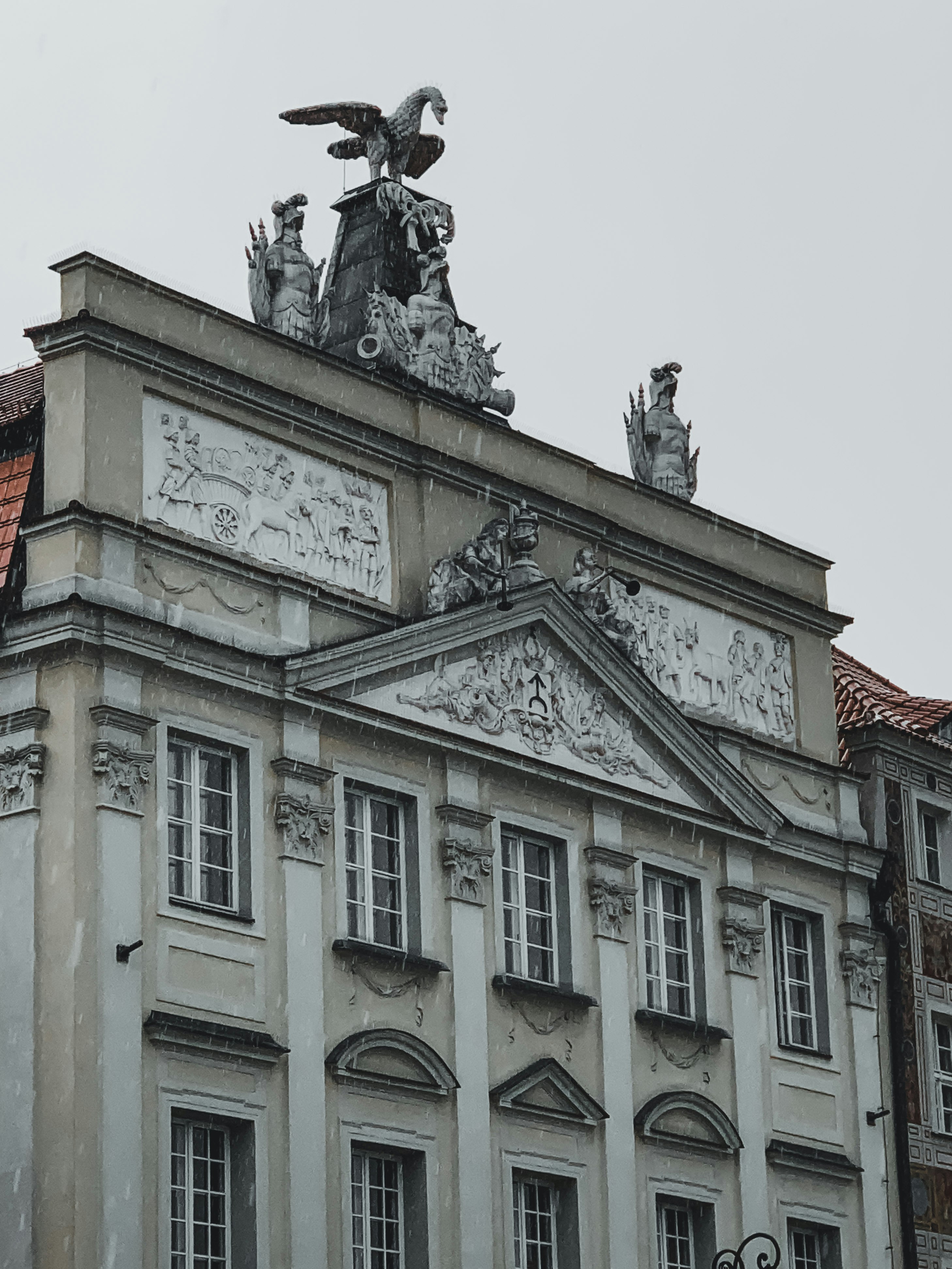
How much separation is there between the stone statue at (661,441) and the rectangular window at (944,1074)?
7.69 metres

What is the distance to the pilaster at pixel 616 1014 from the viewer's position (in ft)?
105

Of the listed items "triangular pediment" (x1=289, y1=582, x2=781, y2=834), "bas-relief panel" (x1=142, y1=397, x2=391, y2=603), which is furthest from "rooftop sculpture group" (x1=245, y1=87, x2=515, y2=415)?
"triangular pediment" (x1=289, y1=582, x2=781, y2=834)

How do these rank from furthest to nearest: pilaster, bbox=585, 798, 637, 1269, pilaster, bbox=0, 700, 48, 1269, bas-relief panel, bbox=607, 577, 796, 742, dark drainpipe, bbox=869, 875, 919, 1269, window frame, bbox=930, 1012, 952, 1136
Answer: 1. window frame, bbox=930, 1012, 952, 1136
2. dark drainpipe, bbox=869, 875, 919, 1269
3. bas-relief panel, bbox=607, 577, 796, 742
4. pilaster, bbox=585, 798, 637, 1269
5. pilaster, bbox=0, 700, 48, 1269

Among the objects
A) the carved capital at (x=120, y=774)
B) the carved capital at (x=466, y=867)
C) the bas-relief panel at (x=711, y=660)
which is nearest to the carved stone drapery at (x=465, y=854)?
the carved capital at (x=466, y=867)

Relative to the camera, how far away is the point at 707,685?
36.2 metres

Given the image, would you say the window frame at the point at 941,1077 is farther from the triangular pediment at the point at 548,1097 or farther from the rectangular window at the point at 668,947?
the triangular pediment at the point at 548,1097

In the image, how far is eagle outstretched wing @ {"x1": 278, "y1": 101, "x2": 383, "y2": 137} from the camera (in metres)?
35.1

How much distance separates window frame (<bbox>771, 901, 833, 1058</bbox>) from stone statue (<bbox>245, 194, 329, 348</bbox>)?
9.38 m

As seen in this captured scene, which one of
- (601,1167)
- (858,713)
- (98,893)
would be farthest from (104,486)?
(858,713)

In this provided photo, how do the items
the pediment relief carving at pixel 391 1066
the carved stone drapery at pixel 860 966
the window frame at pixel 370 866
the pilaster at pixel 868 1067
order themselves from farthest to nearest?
the carved stone drapery at pixel 860 966, the pilaster at pixel 868 1067, the window frame at pixel 370 866, the pediment relief carving at pixel 391 1066

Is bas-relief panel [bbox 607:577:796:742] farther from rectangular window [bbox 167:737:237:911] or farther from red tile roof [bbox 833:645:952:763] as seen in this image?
rectangular window [bbox 167:737:237:911]

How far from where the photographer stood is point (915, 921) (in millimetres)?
37969

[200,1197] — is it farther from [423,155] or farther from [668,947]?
[423,155]

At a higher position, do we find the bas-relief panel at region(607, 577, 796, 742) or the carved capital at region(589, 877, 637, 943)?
the bas-relief panel at region(607, 577, 796, 742)
